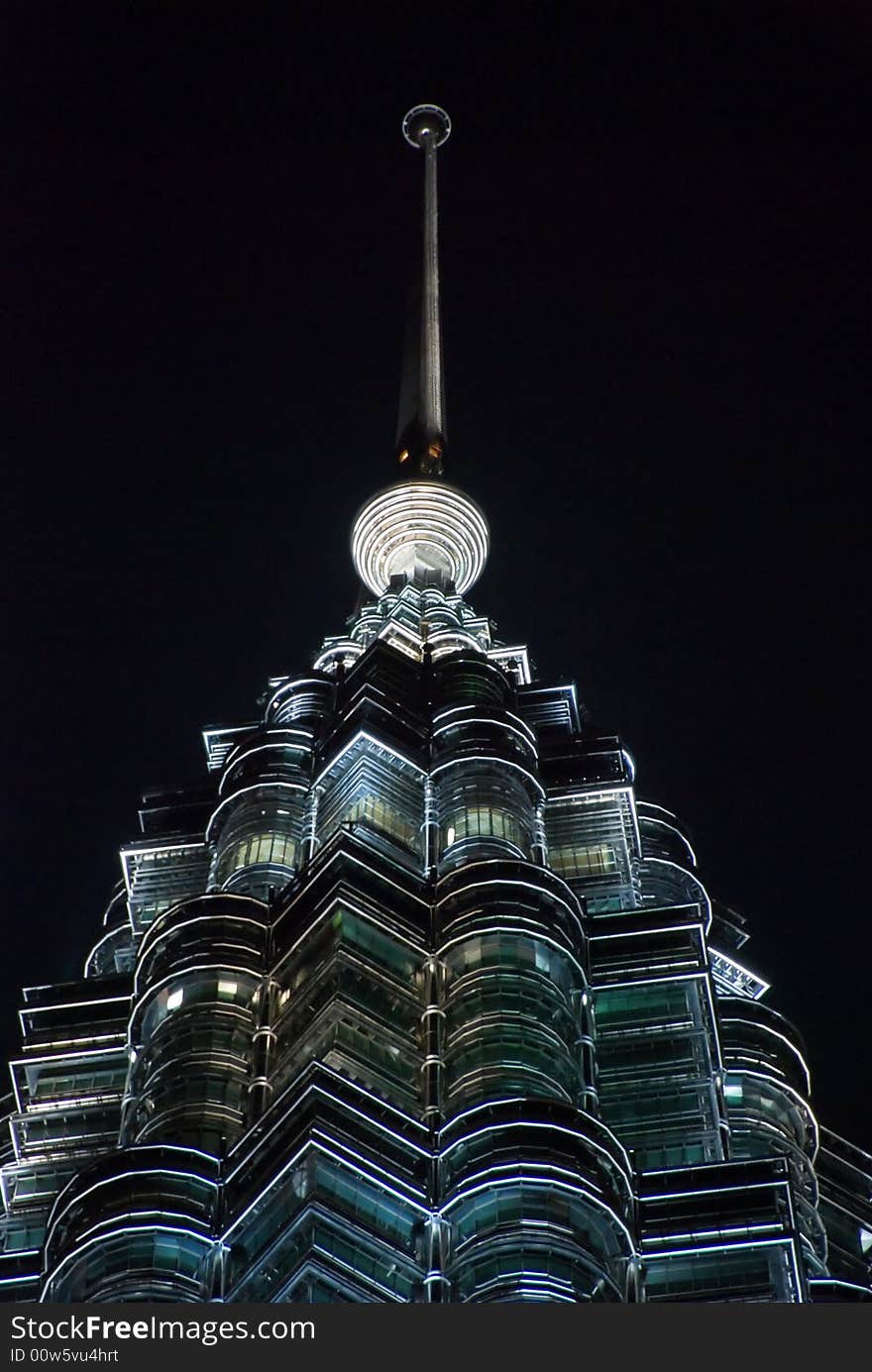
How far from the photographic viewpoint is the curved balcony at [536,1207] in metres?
88.3

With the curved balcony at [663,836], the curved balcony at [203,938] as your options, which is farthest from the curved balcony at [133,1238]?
the curved balcony at [663,836]

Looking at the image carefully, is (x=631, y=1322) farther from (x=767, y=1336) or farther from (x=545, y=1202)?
(x=545, y=1202)

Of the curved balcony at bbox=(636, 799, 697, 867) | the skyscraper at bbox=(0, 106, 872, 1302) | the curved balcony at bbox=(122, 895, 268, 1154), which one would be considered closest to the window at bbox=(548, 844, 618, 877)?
the skyscraper at bbox=(0, 106, 872, 1302)

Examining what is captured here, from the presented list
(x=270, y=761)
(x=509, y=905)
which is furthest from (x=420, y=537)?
(x=509, y=905)

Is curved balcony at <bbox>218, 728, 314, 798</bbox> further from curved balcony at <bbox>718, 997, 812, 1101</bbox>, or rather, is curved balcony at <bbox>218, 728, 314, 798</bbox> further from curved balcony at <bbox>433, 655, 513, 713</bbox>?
curved balcony at <bbox>718, 997, 812, 1101</bbox>

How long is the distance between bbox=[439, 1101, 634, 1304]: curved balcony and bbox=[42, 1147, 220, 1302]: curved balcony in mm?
10094

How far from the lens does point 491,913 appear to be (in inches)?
4363

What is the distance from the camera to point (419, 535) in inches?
7293

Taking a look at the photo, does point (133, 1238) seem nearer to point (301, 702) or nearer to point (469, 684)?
point (469, 684)

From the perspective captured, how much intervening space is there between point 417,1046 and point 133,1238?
19319 mm

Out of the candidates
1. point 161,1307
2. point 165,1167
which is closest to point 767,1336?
point 161,1307

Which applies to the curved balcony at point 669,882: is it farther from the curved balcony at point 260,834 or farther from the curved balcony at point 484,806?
the curved balcony at point 260,834

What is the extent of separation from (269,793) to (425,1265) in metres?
48.1

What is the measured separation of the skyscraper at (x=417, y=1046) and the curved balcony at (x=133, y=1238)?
14cm
